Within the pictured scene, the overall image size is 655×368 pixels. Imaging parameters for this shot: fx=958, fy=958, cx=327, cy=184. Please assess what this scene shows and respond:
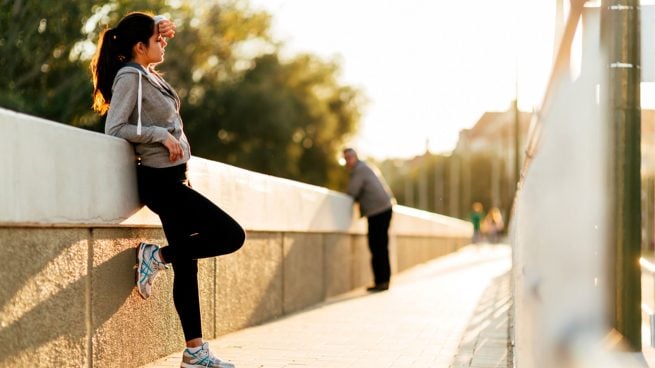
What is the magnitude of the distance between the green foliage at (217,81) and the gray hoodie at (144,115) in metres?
6.87

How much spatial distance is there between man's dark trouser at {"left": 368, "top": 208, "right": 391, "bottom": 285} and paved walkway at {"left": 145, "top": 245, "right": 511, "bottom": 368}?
1128mm

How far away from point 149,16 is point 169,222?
108cm

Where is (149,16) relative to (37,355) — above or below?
above

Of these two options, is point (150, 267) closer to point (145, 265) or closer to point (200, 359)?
point (145, 265)

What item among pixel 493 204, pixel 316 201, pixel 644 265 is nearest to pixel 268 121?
pixel 316 201

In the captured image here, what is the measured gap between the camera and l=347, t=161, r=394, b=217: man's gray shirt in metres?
12.3

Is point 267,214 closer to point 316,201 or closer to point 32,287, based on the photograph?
point 316,201

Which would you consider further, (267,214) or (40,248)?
(267,214)

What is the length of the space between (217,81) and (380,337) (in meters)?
28.9

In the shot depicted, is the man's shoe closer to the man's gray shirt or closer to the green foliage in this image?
the man's gray shirt

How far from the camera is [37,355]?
404 centimetres

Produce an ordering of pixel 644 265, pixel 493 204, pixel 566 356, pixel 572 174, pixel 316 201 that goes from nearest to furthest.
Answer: pixel 566 356 < pixel 572 174 < pixel 644 265 < pixel 316 201 < pixel 493 204

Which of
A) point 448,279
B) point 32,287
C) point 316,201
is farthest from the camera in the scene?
point 448,279

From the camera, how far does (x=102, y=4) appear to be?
1403cm
